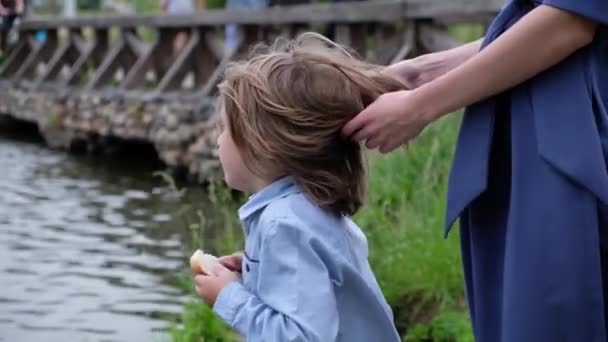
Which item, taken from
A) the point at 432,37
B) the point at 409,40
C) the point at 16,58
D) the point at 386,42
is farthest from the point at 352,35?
the point at 16,58

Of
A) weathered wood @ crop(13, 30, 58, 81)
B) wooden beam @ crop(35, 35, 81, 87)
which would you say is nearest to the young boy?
wooden beam @ crop(35, 35, 81, 87)

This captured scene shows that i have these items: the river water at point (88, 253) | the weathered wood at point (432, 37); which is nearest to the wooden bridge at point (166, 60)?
the weathered wood at point (432, 37)

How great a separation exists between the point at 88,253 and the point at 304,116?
581 centimetres

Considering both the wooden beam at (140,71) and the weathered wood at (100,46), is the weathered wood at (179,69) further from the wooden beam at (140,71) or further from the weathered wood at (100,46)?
the weathered wood at (100,46)

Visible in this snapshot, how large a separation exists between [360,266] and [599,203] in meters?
0.48

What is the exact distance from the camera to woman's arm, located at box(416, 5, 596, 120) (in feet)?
7.59

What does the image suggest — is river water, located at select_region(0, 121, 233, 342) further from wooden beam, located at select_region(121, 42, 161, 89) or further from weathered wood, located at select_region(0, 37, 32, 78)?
weathered wood, located at select_region(0, 37, 32, 78)

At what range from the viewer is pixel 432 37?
958 cm

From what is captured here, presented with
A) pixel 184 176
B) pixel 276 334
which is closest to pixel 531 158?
pixel 276 334

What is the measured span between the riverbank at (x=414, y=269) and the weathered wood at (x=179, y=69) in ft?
21.0

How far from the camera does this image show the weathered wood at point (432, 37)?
9.47 metres

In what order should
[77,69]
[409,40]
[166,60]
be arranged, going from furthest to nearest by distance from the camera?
[77,69]
[166,60]
[409,40]

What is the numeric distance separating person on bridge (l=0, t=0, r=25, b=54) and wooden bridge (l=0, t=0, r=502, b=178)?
0.29m

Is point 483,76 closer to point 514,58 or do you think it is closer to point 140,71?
point 514,58
